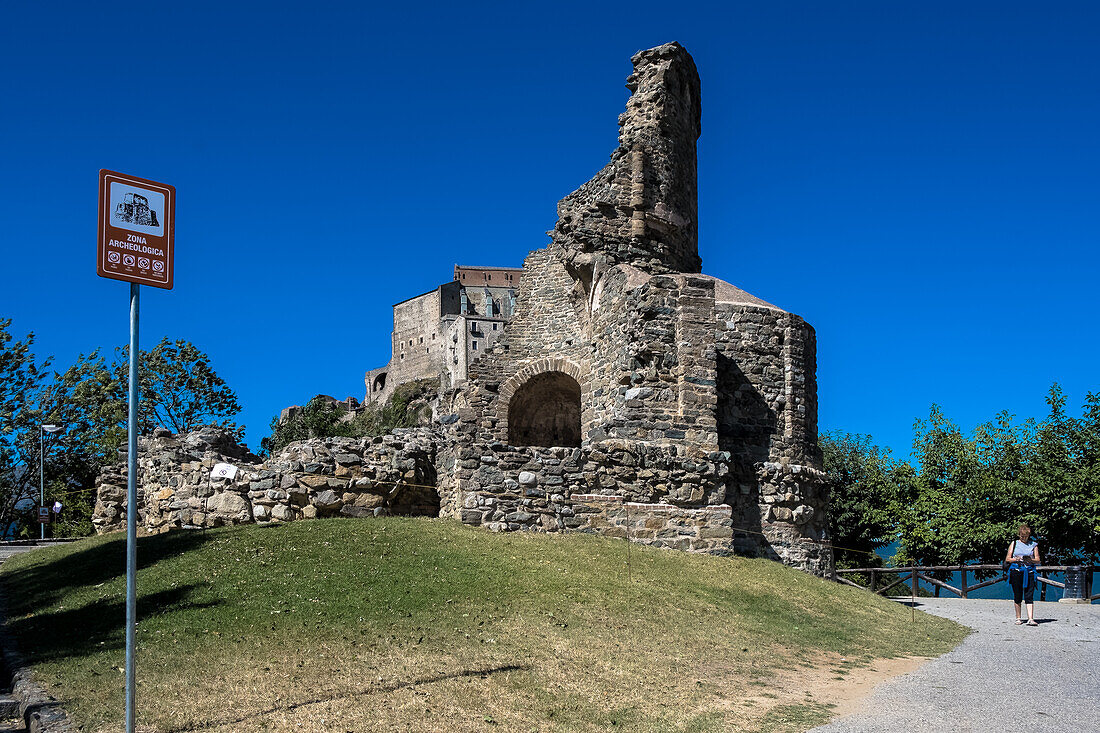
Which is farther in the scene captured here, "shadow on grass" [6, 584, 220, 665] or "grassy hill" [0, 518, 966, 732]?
"shadow on grass" [6, 584, 220, 665]

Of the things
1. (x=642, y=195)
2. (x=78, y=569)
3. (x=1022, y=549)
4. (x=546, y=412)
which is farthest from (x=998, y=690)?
(x=546, y=412)

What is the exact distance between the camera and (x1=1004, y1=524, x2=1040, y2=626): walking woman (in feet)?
45.5

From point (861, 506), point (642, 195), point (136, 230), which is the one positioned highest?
point (642, 195)

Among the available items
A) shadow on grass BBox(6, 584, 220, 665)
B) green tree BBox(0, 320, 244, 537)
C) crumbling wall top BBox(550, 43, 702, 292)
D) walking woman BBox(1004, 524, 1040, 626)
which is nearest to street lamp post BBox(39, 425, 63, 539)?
green tree BBox(0, 320, 244, 537)

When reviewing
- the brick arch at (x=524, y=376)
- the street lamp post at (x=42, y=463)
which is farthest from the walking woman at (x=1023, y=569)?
the street lamp post at (x=42, y=463)

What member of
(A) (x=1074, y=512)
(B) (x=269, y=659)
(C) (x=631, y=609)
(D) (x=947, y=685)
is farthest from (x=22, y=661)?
(A) (x=1074, y=512)

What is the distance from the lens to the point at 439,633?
28.2 feet

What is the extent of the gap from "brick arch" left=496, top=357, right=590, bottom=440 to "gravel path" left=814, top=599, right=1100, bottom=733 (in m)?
10.4

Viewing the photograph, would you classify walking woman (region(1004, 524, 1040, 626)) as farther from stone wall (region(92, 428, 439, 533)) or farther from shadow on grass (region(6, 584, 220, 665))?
shadow on grass (region(6, 584, 220, 665))

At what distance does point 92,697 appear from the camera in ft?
22.7

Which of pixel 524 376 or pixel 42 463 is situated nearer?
pixel 524 376

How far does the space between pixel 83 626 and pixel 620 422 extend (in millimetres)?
9197

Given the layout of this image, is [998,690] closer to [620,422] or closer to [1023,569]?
[1023,569]

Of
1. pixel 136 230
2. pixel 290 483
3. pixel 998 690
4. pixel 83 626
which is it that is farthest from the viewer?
pixel 290 483
